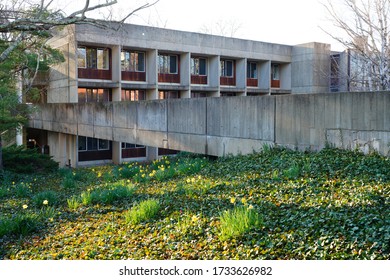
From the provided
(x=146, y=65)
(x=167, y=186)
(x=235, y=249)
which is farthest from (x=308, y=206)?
(x=146, y=65)

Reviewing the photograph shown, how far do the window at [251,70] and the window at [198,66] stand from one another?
4560 mm

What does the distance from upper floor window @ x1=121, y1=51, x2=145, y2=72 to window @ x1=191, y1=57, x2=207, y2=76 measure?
4.24 metres

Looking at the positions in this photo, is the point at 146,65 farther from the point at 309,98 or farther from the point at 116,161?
the point at 309,98

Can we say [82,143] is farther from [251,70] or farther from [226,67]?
[251,70]

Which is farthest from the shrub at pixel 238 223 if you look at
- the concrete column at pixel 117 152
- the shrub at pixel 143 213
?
the concrete column at pixel 117 152

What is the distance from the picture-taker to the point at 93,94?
27.2 metres

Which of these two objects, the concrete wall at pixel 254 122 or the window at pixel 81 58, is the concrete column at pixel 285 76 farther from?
the concrete wall at pixel 254 122

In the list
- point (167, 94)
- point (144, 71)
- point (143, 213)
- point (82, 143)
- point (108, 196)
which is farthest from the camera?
point (167, 94)

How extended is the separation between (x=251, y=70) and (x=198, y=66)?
560 centimetres

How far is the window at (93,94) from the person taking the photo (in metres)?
26.7

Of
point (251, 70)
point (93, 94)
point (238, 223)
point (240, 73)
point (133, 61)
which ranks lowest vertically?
point (238, 223)

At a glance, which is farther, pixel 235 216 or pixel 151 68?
pixel 151 68

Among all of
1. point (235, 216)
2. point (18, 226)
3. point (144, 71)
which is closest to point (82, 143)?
point (144, 71)

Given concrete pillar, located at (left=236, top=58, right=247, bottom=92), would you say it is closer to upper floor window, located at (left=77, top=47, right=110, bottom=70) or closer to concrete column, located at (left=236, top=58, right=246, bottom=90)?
concrete column, located at (left=236, top=58, right=246, bottom=90)
